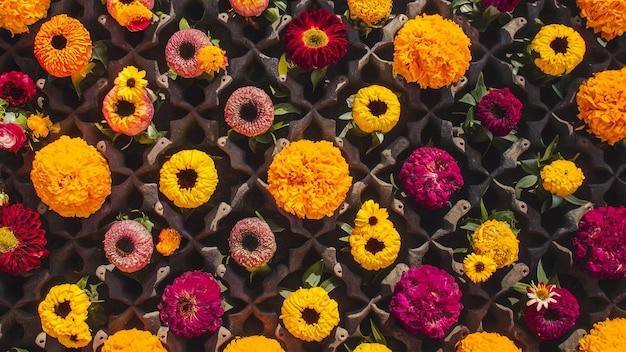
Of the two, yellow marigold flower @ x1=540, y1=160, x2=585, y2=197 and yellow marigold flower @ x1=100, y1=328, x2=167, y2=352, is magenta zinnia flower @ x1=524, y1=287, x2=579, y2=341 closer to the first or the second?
yellow marigold flower @ x1=540, y1=160, x2=585, y2=197

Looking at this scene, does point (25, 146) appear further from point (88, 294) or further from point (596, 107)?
point (596, 107)

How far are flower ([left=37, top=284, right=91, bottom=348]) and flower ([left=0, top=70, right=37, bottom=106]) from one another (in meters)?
0.43

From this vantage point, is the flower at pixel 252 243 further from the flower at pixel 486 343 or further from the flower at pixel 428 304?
the flower at pixel 486 343

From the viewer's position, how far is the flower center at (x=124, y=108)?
119 cm

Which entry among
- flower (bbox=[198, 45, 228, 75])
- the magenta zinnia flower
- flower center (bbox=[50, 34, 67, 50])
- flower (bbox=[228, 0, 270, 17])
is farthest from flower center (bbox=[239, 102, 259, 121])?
the magenta zinnia flower

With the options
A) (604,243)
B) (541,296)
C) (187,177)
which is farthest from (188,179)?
(604,243)

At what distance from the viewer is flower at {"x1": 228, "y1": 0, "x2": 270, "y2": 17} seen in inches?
47.5

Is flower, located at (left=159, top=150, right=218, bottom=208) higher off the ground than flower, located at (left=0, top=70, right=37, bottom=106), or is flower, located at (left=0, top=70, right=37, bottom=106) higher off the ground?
flower, located at (left=0, top=70, right=37, bottom=106)

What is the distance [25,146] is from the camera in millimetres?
1251

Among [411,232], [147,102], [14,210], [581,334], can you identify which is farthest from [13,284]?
[581,334]

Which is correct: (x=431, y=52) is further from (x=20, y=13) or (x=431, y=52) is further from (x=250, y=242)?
(x=20, y=13)

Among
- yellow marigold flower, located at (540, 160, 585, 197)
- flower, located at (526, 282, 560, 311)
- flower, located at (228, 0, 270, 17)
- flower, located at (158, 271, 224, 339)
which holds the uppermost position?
flower, located at (228, 0, 270, 17)

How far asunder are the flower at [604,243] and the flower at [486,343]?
0.83ft

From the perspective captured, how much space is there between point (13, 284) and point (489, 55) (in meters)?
1.22
